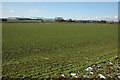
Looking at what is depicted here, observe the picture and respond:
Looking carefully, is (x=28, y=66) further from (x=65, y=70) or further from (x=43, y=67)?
(x=65, y=70)

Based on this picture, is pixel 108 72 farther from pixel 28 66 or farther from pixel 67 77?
pixel 28 66

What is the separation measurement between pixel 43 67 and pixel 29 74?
1051 millimetres

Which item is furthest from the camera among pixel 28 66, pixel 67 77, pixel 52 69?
pixel 28 66

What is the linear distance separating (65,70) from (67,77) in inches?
30.6

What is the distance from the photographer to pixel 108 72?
579 centimetres

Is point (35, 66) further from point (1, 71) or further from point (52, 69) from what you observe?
point (1, 71)

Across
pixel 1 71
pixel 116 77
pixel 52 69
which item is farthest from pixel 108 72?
pixel 1 71

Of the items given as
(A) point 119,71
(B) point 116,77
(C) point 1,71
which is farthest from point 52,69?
(A) point 119,71

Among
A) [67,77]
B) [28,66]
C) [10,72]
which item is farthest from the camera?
[28,66]

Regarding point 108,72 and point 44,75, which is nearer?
point 44,75

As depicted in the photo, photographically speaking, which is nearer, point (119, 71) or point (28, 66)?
point (119, 71)

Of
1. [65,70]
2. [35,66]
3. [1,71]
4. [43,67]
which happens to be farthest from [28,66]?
[65,70]

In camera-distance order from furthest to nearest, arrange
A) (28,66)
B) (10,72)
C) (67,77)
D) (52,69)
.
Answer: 1. (28,66)
2. (52,69)
3. (10,72)
4. (67,77)

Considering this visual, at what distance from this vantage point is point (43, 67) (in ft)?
20.8
